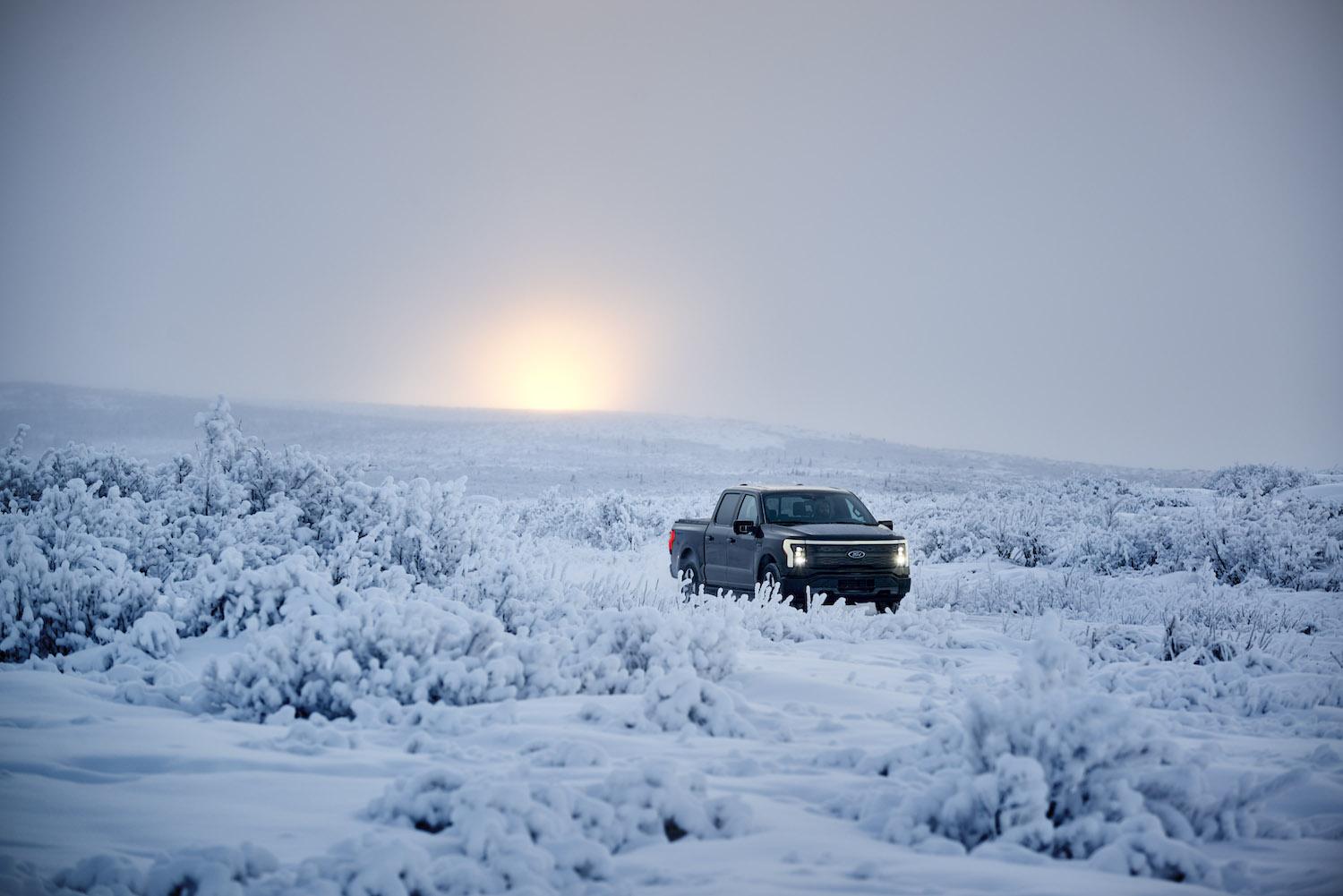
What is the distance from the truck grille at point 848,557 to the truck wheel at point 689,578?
2.71 metres

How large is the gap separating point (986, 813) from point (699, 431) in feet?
310

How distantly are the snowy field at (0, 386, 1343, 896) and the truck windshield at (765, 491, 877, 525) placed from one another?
192 centimetres

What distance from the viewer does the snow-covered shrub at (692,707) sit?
6621 mm

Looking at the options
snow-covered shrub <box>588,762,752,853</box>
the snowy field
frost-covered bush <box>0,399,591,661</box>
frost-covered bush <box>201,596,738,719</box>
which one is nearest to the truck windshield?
the snowy field

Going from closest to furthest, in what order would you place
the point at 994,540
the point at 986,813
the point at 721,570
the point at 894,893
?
the point at 894,893 < the point at 986,813 < the point at 721,570 < the point at 994,540

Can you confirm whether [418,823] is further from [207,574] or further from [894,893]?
[207,574]

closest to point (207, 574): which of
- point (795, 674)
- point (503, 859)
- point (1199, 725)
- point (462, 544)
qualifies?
point (462, 544)

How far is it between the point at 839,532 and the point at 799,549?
0.74 meters

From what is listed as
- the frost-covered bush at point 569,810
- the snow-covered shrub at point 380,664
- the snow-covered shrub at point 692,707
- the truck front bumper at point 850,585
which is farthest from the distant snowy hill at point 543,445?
the frost-covered bush at point 569,810

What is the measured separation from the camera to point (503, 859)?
14.1 feet

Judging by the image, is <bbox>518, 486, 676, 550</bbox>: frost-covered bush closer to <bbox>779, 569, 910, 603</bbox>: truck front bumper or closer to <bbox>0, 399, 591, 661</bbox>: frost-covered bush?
<bbox>779, 569, 910, 603</bbox>: truck front bumper

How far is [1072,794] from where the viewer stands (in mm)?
5004

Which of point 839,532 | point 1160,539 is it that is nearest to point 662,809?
point 839,532

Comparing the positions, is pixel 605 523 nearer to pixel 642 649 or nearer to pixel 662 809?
pixel 642 649
